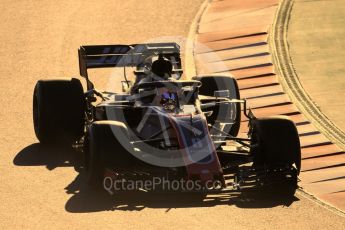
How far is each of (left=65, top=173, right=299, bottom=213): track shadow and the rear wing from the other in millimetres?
3428

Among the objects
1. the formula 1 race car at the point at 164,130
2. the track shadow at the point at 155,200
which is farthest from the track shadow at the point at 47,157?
the track shadow at the point at 155,200

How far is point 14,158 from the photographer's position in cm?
1659

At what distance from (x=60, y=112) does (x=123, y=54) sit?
6.19ft

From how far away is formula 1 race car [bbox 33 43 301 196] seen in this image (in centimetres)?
1479

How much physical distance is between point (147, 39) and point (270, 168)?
9669 millimetres

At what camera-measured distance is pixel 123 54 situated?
1811cm

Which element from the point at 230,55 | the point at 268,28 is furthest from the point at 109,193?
the point at 268,28

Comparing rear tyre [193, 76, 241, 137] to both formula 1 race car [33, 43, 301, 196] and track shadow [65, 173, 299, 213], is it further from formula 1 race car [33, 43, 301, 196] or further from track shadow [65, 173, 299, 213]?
track shadow [65, 173, 299, 213]

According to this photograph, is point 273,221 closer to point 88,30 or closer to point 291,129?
point 291,129

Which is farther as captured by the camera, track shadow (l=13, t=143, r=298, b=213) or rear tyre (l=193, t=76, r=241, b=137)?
rear tyre (l=193, t=76, r=241, b=137)

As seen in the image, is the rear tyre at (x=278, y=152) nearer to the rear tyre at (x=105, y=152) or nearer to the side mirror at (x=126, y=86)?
the rear tyre at (x=105, y=152)

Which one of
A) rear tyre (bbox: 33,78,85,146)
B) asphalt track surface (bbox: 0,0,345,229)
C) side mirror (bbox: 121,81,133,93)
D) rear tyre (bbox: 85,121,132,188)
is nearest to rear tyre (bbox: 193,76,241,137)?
side mirror (bbox: 121,81,133,93)

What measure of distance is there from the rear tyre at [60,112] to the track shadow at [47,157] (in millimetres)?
173

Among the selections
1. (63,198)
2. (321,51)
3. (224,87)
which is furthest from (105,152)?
(321,51)
